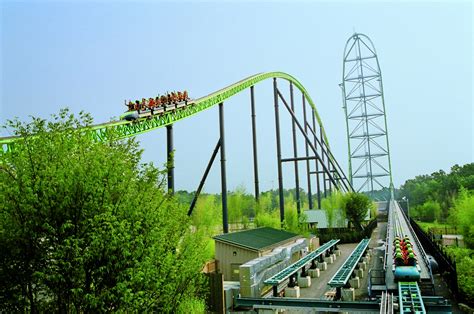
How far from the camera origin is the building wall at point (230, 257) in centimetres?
1688

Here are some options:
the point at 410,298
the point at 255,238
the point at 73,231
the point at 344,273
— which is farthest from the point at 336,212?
the point at 73,231

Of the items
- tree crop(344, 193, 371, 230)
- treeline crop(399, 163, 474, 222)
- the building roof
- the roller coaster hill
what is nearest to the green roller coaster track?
the roller coaster hill

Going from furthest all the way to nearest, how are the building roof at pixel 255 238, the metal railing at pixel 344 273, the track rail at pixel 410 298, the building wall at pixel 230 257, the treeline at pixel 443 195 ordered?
the treeline at pixel 443 195, the building roof at pixel 255 238, the building wall at pixel 230 257, the metal railing at pixel 344 273, the track rail at pixel 410 298

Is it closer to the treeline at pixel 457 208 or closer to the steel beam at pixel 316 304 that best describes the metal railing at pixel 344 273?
the steel beam at pixel 316 304

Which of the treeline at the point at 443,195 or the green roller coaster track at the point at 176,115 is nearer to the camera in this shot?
the green roller coaster track at the point at 176,115

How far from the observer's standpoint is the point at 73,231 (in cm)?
625

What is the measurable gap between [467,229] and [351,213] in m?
17.5

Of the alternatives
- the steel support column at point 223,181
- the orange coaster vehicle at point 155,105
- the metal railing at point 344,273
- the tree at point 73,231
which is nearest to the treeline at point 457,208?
the metal railing at point 344,273

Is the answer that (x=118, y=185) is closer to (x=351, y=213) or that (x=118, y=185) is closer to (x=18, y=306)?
(x=18, y=306)

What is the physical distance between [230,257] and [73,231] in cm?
1155

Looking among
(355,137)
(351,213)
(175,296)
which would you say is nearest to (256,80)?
(351,213)

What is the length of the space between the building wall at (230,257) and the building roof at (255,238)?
21 cm

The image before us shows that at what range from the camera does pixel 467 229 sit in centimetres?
2222

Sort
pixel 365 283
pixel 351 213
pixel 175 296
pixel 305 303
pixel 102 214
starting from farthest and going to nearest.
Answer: pixel 351 213 < pixel 365 283 < pixel 305 303 < pixel 175 296 < pixel 102 214
